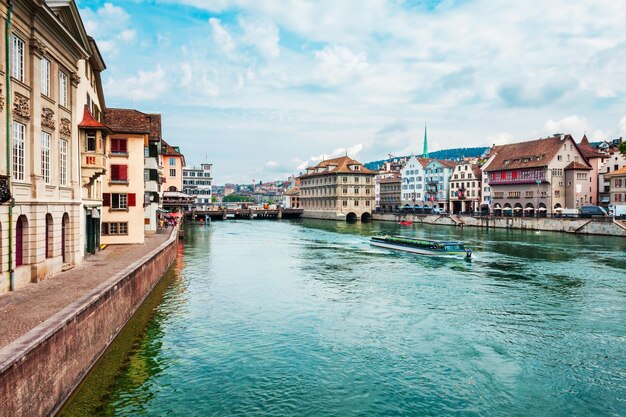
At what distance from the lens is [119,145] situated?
150 ft

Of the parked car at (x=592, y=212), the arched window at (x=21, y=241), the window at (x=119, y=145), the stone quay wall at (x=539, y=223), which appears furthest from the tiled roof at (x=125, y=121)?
→ the parked car at (x=592, y=212)

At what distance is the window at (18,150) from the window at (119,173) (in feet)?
77.2

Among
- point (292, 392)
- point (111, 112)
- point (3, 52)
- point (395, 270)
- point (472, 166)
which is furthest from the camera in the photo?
point (472, 166)

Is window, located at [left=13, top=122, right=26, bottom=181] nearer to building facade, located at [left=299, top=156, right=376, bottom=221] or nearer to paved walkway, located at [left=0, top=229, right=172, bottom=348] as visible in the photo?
paved walkway, located at [left=0, top=229, right=172, bottom=348]

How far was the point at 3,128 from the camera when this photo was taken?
2022 centimetres

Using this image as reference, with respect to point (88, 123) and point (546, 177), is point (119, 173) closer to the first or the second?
point (88, 123)

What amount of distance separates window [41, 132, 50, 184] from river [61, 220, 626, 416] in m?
8.28

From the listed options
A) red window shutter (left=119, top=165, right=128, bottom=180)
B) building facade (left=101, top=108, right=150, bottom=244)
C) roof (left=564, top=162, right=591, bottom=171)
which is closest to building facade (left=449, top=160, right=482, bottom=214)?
A: roof (left=564, top=162, right=591, bottom=171)

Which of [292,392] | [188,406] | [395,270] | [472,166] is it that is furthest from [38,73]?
[472,166]

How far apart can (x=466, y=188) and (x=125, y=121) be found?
4003 inches

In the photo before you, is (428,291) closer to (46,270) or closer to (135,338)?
(135,338)

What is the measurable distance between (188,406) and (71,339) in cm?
412

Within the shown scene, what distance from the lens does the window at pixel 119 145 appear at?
1799 inches

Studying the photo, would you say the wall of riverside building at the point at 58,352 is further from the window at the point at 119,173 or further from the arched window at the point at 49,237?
the window at the point at 119,173
